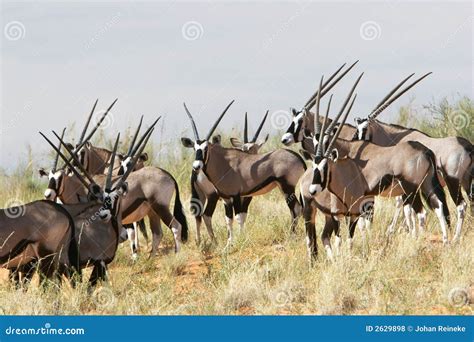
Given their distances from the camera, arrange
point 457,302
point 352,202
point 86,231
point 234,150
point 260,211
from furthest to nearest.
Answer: point 260,211
point 234,150
point 352,202
point 86,231
point 457,302

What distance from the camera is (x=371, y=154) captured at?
396 inches

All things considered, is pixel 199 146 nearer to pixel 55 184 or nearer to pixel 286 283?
pixel 55 184

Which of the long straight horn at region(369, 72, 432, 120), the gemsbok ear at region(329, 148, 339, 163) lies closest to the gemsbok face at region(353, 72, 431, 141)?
the long straight horn at region(369, 72, 432, 120)

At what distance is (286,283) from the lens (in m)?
8.26

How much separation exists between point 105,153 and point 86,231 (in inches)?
161

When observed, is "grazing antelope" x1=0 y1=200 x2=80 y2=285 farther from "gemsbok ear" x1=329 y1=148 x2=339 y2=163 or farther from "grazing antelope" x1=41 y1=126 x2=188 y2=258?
"gemsbok ear" x1=329 y1=148 x2=339 y2=163

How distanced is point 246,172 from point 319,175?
283 cm

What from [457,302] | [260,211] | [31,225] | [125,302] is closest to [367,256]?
[457,302]

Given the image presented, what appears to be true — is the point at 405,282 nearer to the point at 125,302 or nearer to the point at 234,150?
the point at 125,302

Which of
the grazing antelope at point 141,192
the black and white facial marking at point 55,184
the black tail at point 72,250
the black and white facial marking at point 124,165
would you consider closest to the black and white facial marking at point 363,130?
the grazing antelope at point 141,192

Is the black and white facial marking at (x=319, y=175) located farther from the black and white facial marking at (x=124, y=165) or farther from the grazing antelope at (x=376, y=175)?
the black and white facial marking at (x=124, y=165)

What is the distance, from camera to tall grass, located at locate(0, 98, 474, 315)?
7820 mm

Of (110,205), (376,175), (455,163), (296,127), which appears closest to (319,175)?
(376,175)

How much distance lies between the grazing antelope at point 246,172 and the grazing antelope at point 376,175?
1.55 m
